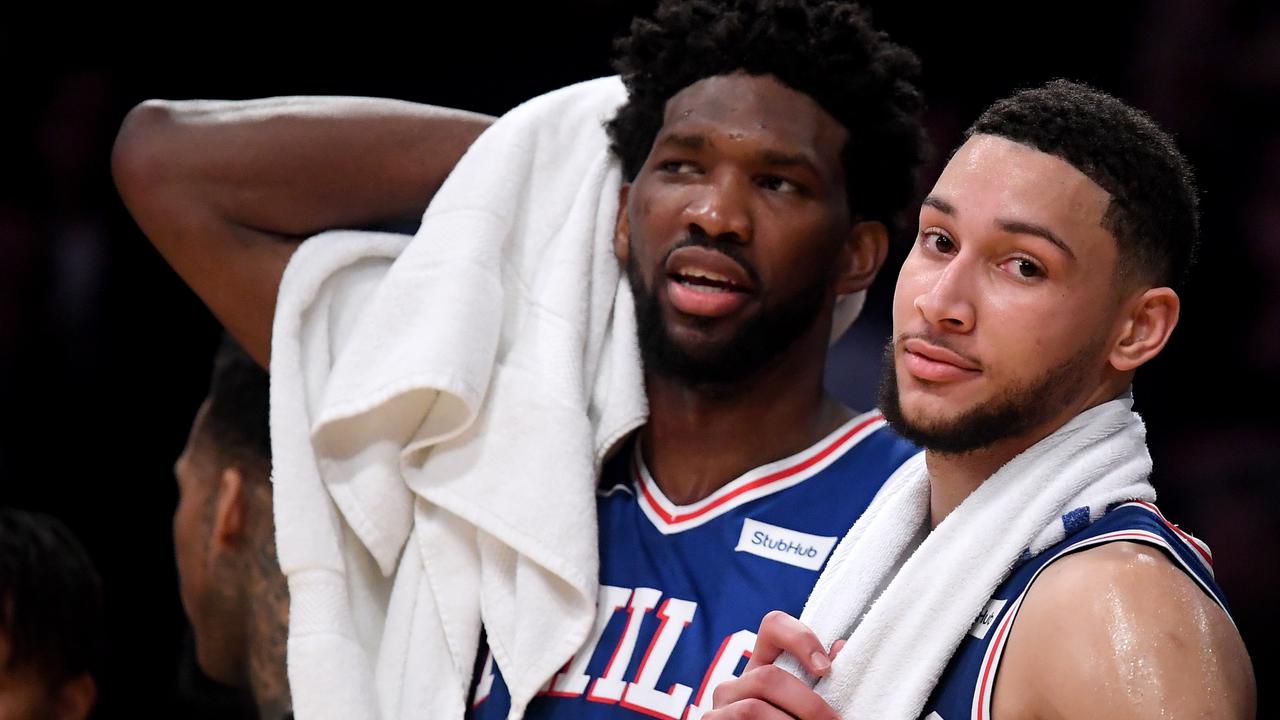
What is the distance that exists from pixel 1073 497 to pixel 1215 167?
172 centimetres

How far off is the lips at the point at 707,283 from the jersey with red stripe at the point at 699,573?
0.23m

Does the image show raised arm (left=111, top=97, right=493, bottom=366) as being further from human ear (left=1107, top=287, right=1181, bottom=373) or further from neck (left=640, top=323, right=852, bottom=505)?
human ear (left=1107, top=287, right=1181, bottom=373)

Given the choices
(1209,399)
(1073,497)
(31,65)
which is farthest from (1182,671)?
(31,65)

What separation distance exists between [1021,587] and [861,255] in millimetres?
727

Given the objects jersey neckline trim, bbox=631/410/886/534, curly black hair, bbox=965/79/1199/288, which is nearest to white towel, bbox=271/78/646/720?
jersey neckline trim, bbox=631/410/886/534

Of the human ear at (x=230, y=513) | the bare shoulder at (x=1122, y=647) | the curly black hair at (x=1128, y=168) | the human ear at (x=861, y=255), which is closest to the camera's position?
the bare shoulder at (x=1122, y=647)

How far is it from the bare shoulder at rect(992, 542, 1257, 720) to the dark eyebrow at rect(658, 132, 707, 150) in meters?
0.82

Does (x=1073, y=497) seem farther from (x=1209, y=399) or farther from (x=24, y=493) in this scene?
(x=24, y=493)

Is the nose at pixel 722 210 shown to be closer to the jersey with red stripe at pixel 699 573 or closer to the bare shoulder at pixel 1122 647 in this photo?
the jersey with red stripe at pixel 699 573

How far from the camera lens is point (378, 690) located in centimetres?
183

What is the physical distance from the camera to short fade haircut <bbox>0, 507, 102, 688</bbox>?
218cm

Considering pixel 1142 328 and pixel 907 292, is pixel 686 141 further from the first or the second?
pixel 1142 328

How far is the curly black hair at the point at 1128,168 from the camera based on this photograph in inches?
54.4

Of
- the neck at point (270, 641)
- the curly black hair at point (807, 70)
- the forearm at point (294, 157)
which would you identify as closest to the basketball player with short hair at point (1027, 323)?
the curly black hair at point (807, 70)
